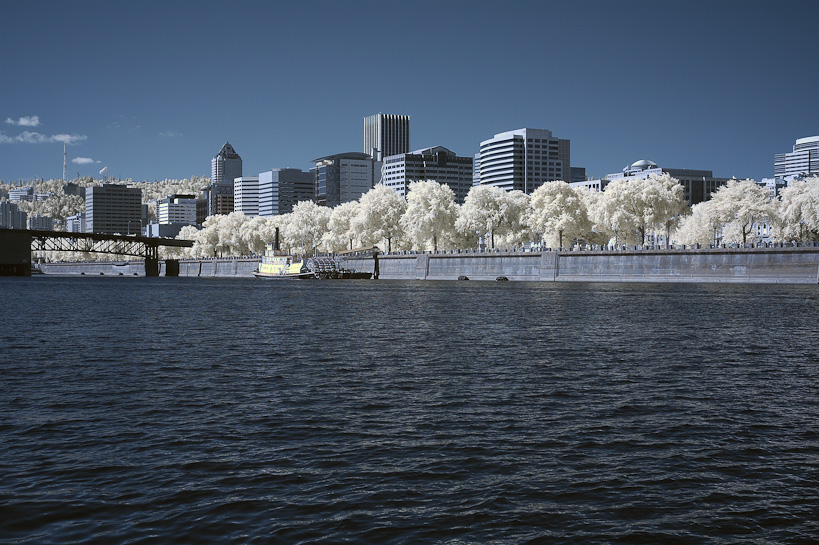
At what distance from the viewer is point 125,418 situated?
1891 centimetres

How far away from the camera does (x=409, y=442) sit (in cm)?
1659

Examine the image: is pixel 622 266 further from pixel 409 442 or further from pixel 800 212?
pixel 409 442

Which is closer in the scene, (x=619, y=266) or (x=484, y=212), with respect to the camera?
(x=619, y=266)

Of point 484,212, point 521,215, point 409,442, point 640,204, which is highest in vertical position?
point 640,204

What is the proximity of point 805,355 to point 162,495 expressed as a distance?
2615 cm

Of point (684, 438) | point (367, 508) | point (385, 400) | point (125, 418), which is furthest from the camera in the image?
point (385, 400)

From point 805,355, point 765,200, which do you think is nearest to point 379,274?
point 765,200

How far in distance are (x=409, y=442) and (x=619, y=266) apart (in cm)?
11084

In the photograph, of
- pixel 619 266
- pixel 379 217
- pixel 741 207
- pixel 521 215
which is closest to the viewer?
pixel 619 266

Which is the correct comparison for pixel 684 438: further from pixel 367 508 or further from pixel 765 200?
pixel 765 200

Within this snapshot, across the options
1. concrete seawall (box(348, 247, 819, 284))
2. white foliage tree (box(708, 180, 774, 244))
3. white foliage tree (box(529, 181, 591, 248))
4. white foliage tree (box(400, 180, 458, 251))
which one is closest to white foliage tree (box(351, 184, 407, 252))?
concrete seawall (box(348, 247, 819, 284))

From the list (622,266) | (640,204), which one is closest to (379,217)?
(640,204)

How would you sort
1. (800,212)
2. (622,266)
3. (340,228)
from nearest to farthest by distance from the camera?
(800,212) → (622,266) → (340,228)

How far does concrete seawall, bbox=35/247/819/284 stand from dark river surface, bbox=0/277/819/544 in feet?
241
